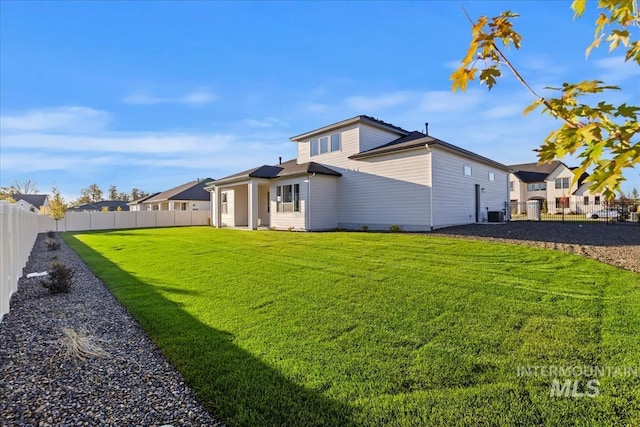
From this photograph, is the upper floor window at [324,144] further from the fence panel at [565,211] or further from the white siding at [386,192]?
the fence panel at [565,211]

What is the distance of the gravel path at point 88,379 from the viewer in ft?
9.03

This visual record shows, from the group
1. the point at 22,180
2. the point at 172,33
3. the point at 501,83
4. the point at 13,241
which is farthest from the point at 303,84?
the point at 22,180

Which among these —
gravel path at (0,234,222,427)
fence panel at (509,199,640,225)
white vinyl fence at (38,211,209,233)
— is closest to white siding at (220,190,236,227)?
white vinyl fence at (38,211,209,233)

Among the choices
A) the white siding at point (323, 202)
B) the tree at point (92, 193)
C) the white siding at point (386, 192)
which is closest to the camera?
the white siding at point (386, 192)

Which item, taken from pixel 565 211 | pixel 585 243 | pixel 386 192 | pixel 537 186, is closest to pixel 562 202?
pixel 565 211

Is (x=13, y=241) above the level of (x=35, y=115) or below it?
below

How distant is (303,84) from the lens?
47.2 ft

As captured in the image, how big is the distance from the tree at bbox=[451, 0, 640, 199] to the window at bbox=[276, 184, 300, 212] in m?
16.3

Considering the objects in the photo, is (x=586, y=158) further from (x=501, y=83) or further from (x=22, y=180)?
(x=22, y=180)

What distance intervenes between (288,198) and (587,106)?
1762 centimetres

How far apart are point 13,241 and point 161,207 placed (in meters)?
36.8

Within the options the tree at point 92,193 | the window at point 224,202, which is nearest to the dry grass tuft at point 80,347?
the window at point 224,202

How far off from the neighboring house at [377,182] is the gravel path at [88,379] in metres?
12.5

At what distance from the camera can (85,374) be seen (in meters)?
3.46
